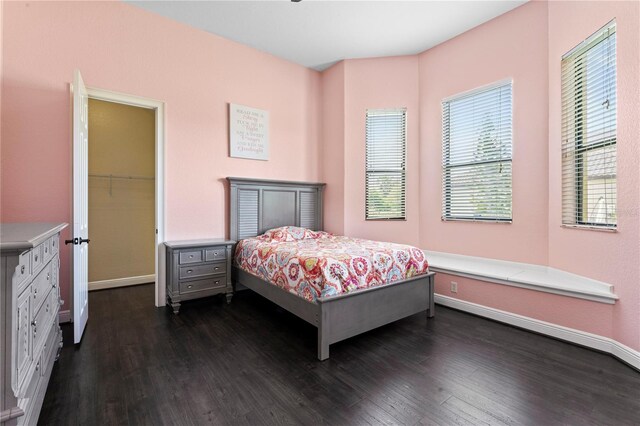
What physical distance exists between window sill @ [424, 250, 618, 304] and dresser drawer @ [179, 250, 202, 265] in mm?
2677

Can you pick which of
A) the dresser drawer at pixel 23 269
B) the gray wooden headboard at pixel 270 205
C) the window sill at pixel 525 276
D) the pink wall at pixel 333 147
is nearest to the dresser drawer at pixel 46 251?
the dresser drawer at pixel 23 269

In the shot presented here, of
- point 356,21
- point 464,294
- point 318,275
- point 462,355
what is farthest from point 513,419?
point 356,21

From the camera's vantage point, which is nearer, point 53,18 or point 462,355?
point 462,355

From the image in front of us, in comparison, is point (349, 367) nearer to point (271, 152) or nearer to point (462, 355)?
point (462, 355)

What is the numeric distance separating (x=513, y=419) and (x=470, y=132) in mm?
3143

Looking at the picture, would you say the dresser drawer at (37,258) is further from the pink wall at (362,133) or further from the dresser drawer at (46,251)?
the pink wall at (362,133)

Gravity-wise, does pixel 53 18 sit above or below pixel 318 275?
above

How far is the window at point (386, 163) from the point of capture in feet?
14.4

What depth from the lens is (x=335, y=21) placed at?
11.6ft

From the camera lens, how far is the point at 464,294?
10.8ft

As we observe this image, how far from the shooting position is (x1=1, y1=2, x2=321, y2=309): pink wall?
274 centimetres

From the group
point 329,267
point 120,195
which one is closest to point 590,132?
point 329,267

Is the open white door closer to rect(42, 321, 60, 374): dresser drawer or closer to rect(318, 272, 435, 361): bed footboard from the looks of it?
rect(42, 321, 60, 374): dresser drawer

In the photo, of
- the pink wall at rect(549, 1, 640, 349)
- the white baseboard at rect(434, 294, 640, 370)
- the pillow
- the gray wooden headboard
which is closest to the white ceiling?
the pink wall at rect(549, 1, 640, 349)
